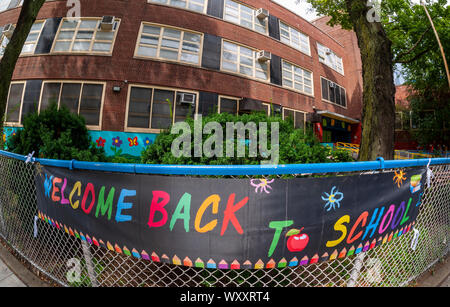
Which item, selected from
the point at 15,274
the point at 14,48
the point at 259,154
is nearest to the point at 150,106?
the point at 14,48

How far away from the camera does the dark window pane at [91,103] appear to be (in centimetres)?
946

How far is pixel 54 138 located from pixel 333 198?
5.32 metres

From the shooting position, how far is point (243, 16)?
496 inches

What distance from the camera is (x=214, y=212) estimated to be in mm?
1393

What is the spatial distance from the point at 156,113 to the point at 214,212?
9461mm

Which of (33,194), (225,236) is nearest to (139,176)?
(225,236)

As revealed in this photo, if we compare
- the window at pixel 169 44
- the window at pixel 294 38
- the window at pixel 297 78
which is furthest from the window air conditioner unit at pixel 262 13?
the window at pixel 169 44

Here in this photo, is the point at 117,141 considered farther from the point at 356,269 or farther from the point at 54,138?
the point at 356,269

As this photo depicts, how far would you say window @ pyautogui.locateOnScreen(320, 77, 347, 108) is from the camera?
54.3 ft

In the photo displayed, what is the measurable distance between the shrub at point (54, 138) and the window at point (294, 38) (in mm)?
14194

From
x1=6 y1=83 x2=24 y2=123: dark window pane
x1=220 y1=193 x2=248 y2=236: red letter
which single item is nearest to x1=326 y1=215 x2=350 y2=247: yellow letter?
x1=220 y1=193 x2=248 y2=236: red letter

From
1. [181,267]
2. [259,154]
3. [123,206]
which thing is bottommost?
[181,267]

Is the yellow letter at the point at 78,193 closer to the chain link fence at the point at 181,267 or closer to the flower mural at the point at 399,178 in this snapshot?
the chain link fence at the point at 181,267
